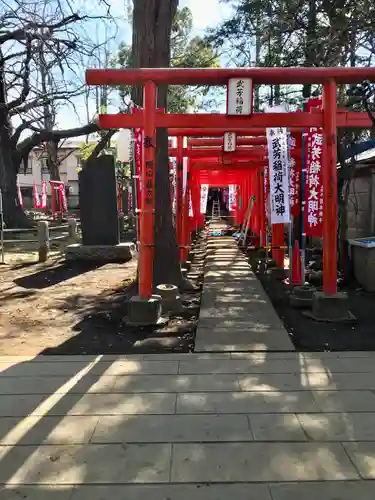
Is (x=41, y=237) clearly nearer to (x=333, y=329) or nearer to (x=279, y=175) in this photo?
(x=279, y=175)

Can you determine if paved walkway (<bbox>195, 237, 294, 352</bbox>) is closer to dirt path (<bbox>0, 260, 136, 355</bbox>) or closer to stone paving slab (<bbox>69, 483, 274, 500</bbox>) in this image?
dirt path (<bbox>0, 260, 136, 355</bbox>)

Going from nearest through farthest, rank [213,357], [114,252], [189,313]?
[213,357] → [189,313] → [114,252]

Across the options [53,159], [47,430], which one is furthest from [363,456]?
[53,159]

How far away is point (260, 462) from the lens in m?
2.85

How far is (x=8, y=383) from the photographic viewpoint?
166 inches

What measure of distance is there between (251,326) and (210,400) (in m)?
2.40

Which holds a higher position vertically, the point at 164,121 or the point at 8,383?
the point at 164,121

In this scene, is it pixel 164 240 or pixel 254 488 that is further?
pixel 164 240

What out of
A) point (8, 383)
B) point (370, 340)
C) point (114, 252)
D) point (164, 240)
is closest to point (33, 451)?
point (8, 383)

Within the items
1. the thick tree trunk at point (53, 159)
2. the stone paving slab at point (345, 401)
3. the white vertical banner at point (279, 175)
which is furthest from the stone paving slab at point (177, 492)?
→ the thick tree trunk at point (53, 159)

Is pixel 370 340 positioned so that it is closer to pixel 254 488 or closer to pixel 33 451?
pixel 254 488

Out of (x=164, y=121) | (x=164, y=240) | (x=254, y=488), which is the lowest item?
(x=254, y=488)

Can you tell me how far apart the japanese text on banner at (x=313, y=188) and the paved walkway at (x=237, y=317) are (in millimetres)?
1455

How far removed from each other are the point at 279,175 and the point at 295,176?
1318 mm
